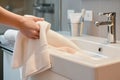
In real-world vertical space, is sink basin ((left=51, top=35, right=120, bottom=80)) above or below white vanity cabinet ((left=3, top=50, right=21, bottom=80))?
above

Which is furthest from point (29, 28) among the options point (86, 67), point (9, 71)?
point (9, 71)

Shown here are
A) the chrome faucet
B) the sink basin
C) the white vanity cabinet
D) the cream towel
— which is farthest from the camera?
the white vanity cabinet

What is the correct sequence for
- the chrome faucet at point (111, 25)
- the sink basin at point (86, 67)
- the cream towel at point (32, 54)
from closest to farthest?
the sink basin at point (86, 67), the cream towel at point (32, 54), the chrome faucet at point (111, 25)

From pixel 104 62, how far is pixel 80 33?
789mm

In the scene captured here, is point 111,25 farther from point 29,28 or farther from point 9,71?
point 9,71

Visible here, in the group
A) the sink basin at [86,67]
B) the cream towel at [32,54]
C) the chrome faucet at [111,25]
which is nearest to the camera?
the sink basin at [86,67]

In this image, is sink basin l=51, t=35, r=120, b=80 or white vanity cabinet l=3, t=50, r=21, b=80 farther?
white vanity cabinet l=3, t=50, r=21, b=80

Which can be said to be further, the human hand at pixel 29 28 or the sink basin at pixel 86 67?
the human hand at pixel 29 28

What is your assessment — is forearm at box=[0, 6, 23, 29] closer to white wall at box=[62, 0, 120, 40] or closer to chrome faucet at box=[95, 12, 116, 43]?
chrome faucet at box=[95, 12, 116, 43]

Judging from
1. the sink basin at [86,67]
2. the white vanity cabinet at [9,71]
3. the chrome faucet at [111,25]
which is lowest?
the white vanity cabinet at [9,71]

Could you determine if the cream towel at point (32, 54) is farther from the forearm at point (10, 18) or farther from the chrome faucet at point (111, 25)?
the chrome faucet at point (111, 25)

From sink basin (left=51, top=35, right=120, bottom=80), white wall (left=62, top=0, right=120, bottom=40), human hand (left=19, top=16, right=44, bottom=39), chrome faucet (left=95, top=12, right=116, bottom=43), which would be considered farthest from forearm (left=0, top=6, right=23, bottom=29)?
white wall (left=62, top=0, right=120, bottom=40)

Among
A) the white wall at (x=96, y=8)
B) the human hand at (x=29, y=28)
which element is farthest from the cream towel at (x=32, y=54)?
the white wall at (x=96, y=8)

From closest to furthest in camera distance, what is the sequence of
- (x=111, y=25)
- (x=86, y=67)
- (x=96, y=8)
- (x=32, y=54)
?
(x=86, y=67)
(x=32, y=54)
(x=111, y=25)
(x=96, y=8)
